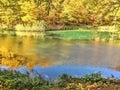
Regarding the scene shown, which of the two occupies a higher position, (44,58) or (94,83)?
(94,83)

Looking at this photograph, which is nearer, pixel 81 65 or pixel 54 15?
pixel 81 65

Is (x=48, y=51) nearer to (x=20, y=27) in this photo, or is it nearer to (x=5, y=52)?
(x=5, y=52)

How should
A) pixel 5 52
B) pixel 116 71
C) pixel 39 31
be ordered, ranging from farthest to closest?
pixel 39 31 < pixel 5 52 < pixel 116 71

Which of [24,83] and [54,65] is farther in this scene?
[54,65]

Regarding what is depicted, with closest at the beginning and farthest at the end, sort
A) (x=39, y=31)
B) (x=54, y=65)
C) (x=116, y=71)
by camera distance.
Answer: (x=116, y=71) → (x=54, y=65) → (x=39, y=31)

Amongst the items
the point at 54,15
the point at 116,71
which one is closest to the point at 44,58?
the point at 116,71

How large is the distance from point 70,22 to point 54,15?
2.83 meters

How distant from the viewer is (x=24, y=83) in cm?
994

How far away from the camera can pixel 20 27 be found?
45.0 m

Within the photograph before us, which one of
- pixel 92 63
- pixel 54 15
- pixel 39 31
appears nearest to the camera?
pixel 92 63

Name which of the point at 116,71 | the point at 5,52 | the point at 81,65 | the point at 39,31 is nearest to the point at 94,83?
the point at 116,71

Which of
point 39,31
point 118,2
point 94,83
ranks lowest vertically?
point 39,31

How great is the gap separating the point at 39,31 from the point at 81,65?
25067mm

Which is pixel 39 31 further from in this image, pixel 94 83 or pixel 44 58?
pixel 94 83
